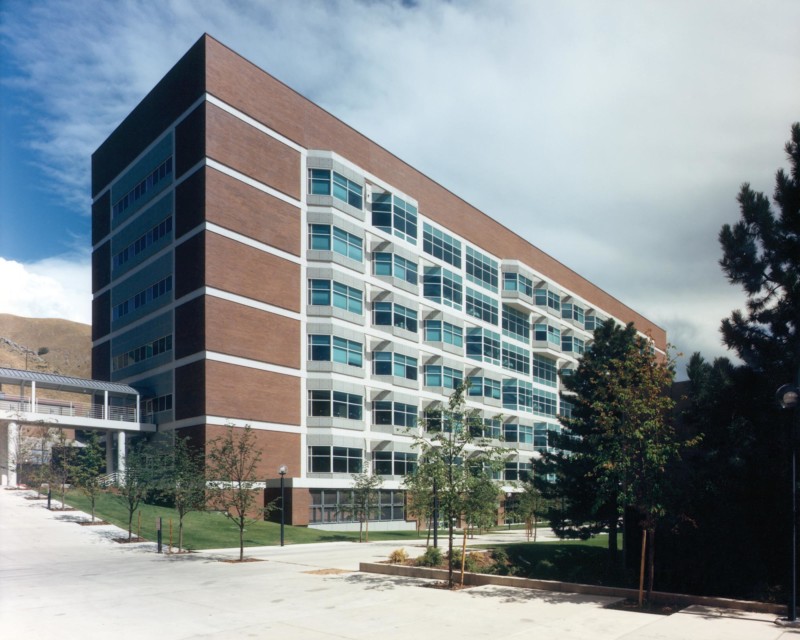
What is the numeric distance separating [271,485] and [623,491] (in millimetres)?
34731

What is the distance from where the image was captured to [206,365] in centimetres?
4638

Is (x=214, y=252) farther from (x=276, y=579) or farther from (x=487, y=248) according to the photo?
(x=487, y=248)

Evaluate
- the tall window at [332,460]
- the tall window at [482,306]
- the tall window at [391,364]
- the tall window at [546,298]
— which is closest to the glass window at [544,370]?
the tall window at [546,298]

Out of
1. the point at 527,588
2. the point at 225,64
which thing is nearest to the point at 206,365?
the point at 225,64

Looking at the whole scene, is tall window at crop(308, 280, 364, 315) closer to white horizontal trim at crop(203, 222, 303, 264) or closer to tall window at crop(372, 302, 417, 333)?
white horizontal trim at crop(203, 222, 303, 264)

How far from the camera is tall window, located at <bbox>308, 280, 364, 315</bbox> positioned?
176ft

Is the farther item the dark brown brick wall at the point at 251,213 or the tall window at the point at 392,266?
the tall window at the point at 392,266

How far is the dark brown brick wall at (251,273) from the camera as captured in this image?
47625 mm

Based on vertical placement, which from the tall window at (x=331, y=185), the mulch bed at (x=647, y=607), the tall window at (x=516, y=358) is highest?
the tall window at (x=331, y=185)

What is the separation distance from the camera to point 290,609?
17.4 m

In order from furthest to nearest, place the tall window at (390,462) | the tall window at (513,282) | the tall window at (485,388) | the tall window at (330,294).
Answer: the tall window at (513,282), the tall window at (485,388), the tall window at (390,462), the tall window at (330,294)

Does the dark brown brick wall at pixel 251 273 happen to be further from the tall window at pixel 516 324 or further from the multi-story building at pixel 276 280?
the tall window at pixel 516 324

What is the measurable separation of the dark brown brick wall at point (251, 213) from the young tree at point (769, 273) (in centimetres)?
3436

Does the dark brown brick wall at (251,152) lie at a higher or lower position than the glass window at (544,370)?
higher
